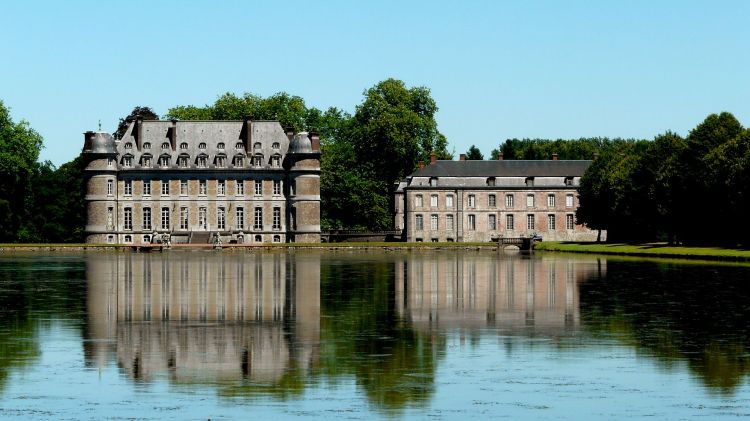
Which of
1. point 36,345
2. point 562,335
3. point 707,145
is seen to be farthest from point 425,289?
point 707,145

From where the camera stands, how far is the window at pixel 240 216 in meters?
123

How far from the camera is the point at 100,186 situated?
394 ft

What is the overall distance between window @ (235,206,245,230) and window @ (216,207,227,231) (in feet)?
3.74

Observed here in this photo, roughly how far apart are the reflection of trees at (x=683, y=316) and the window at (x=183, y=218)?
68752 millimetres

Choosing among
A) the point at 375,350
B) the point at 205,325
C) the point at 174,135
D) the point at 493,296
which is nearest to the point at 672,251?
the point at 493,296

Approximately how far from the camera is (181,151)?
122688 millimetres

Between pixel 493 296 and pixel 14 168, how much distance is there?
86.2 metres

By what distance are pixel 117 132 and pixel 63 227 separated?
10.7 meters

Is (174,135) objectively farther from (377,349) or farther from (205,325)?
(377,349)

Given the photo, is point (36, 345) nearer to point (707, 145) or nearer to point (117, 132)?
point (707, 145)

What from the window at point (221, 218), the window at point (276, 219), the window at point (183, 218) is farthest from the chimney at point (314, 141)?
the window at point (183, 218)

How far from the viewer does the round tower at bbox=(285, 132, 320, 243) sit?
121 meters

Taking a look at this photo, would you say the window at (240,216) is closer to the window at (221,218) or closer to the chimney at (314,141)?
the window at (221,218)

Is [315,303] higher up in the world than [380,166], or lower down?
lower down
